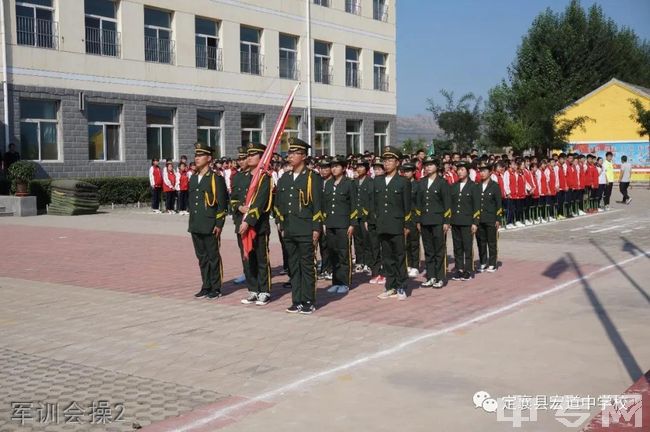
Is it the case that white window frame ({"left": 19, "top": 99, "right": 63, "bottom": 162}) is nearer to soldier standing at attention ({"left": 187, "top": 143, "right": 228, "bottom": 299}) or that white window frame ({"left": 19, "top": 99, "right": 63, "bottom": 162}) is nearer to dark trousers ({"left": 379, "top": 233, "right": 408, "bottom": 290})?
soldier standing at attention ({"left": 187, "top": 143, "right": 228, "bottom": 299})

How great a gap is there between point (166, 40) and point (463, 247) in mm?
20384

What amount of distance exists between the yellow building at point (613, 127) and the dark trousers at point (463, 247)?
3249cm

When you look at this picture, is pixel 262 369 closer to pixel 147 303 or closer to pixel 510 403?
pixel 510 403

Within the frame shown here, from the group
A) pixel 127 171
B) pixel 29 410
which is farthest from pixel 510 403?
Answer: pixel 127 171

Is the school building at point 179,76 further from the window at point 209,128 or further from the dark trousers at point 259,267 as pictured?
the dark trousers at point 259,267

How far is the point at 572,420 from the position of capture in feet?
16.9

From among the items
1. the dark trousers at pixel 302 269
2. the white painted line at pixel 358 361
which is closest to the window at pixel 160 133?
the dark trousers at pixel 302 269

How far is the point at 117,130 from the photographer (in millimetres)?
27453

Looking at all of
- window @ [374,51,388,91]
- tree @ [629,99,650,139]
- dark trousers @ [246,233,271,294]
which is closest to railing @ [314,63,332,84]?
window @ [374,51,388,91]

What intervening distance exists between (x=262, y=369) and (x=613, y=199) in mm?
27982

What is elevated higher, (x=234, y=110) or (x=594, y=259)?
(x=234, y=110)

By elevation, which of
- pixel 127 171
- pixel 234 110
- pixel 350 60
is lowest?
pixel 127 171

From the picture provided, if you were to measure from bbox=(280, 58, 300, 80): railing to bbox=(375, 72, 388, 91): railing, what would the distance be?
6488 millimetres

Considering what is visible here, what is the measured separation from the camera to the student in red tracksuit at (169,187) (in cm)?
2497
